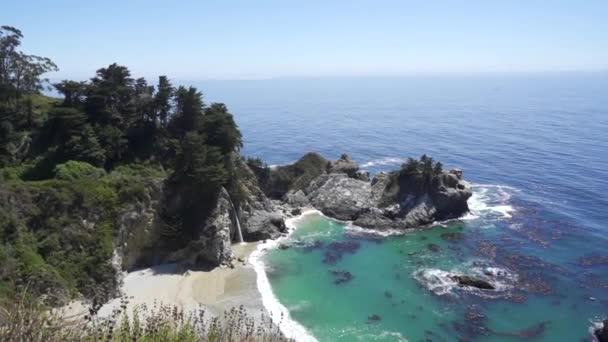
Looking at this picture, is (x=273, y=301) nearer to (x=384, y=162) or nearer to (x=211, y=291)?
(x=211, y=291)

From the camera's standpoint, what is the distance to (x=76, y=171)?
134 ft

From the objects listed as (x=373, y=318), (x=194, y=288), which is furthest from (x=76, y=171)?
(x=373, y=318)

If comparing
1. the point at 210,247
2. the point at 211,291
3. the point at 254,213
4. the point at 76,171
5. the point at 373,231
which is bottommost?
the point at 373,231

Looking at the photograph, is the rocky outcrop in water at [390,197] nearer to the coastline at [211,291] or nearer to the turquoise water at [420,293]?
the turquoise water at [420,293]

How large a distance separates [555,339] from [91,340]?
105 ft

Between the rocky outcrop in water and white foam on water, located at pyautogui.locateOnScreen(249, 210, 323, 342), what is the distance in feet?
27.5

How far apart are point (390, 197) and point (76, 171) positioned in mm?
36348

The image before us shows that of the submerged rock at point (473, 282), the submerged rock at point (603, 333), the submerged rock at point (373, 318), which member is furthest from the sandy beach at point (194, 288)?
the submerged rock at point (603, 333)

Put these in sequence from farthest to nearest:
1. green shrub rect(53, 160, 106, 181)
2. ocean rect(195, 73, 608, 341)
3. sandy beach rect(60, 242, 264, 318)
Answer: green shrub rect(53, 160, 106, 181), sandy beach rect(60, 242, 264, 318), ocean rect(195, 73, 608, 341)

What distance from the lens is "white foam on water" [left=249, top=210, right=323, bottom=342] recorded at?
104ft

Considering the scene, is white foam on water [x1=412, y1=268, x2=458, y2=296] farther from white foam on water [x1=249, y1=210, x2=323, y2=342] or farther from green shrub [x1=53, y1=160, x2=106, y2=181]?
green shrub [x1=53, y1=160, x2=106, y2=181]

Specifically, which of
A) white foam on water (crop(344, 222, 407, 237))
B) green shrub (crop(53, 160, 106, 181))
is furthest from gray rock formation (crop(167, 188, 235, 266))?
white foam on water (crop(344, 222, 407, 237))

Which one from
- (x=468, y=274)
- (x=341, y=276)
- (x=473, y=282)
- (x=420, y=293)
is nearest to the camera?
(x=420, y=293)

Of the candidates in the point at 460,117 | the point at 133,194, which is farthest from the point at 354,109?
the point at 133,194
